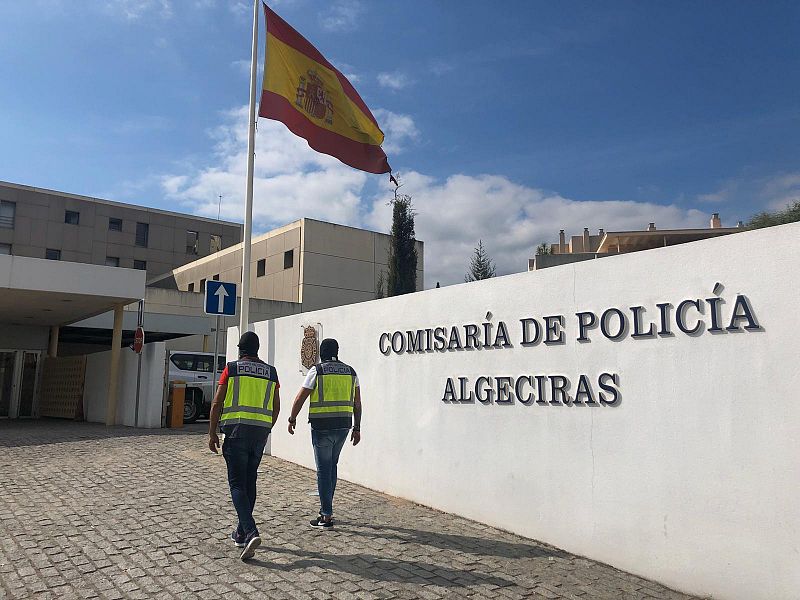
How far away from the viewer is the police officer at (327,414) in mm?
6184

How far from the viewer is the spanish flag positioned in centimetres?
1027

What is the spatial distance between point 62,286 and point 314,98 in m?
7.74

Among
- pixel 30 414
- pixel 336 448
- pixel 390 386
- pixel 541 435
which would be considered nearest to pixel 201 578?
pixel 336 448

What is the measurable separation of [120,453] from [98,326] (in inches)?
492

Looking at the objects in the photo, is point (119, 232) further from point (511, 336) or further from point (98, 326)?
point (511, 336)

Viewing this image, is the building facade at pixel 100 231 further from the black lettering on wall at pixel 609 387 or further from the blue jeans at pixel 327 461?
the black lettering on wall at pixel 609 387

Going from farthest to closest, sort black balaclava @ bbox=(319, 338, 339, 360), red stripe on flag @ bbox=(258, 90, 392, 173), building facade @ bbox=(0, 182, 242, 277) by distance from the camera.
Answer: building facade @ bbox=(0, 182, 242, 277) < red stripe on flag @ bbox=(258, 90, 392, 173) < black balaclava @ bbox=(319, 338, 339, 360)

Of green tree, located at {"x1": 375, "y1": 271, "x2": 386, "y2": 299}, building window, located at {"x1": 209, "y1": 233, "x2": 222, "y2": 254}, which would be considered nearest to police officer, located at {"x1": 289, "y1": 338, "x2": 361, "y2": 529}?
green tree, located at {"x1": 375, "y1": 271, "x2": 386, "y2": 299}

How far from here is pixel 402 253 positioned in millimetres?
25203

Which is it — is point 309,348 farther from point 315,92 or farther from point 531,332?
point 531,332

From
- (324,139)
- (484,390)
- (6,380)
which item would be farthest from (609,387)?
(6,380)

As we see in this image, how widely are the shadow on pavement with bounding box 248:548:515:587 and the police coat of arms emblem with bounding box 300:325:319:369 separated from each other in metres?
4.36

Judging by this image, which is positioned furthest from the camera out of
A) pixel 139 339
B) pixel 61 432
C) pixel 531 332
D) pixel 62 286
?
pixel 139 339

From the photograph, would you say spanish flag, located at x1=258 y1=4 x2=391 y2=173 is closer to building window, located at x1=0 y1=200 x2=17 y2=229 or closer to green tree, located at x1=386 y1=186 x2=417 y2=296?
green tree, located at x1=386 y1=186 x2=417 y2=296
